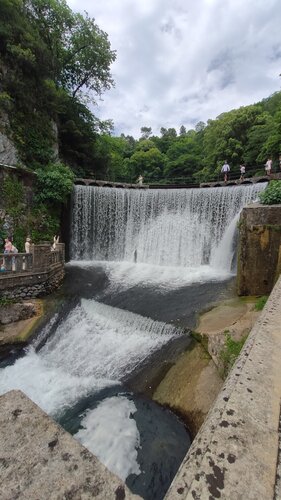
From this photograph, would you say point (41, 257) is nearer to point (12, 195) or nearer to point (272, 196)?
point (12, 195)

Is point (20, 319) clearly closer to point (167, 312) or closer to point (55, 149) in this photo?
point (167, 312)

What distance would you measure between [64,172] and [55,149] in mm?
3823

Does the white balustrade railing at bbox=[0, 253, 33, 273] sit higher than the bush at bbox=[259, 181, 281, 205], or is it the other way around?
the bush at bbox=[259, 181, 281, 205]

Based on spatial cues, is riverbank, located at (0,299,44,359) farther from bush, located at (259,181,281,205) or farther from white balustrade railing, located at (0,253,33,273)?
bush, located at (259,181,281,205)

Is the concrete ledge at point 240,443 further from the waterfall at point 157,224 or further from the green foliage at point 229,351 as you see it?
the waterfall at point 157,224

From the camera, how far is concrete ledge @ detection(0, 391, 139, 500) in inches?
38.4

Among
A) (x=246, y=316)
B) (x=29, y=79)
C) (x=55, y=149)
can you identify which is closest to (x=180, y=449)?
(x=246, y=316)

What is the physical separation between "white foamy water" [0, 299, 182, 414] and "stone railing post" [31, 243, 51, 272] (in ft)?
8.66

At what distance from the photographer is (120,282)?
1098cm

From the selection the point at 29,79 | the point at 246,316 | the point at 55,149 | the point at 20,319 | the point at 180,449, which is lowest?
the point at 180,449

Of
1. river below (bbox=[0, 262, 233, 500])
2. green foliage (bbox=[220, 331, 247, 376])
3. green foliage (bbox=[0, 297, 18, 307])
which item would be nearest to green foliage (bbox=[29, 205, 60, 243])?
river below (bbox=[0, 262, 233, 500])

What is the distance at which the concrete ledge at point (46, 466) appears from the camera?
98cm

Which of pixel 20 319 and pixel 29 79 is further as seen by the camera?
pixel 29 79

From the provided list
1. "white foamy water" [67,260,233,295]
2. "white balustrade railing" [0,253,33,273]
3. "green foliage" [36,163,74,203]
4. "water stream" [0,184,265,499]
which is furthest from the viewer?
"green foliage" [36,163,74,203]
